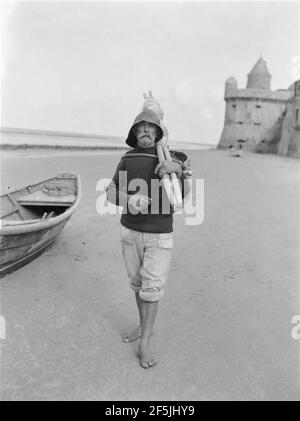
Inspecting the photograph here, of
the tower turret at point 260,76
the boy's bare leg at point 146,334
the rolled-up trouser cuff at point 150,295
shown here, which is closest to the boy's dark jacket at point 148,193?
the rolled-up trouser cuff at point 150,295

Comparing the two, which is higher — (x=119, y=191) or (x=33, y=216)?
(x=119, y=191)

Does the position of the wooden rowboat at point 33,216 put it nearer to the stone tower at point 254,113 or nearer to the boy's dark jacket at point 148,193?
the boy's dark jacket at point 148,193

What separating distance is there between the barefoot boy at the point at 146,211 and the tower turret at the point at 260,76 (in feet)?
145

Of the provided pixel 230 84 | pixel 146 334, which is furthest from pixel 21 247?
pixel 230 84

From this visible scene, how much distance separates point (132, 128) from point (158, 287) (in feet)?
5.09

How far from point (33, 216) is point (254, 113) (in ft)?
125

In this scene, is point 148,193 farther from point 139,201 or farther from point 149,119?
point 149,119

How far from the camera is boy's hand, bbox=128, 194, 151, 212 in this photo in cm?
329

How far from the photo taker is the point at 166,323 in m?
4.30

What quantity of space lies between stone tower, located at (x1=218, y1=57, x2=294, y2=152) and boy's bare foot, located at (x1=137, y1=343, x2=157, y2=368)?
135ft

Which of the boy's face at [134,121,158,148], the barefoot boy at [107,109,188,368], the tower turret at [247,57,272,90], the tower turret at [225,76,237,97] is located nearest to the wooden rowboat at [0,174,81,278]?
the barefoot boy at [107,109,188,368]
